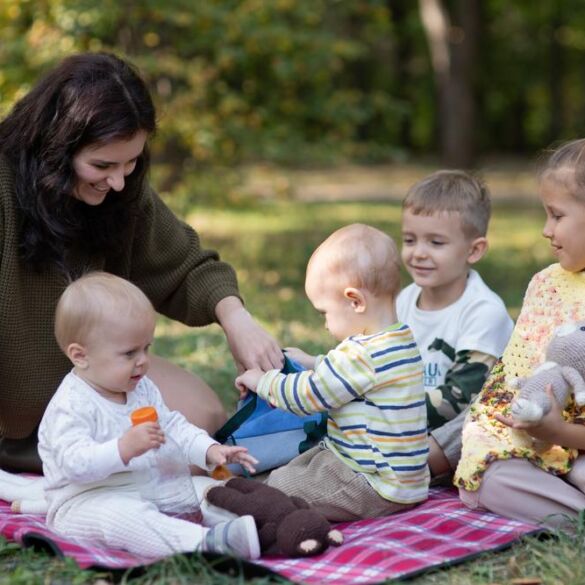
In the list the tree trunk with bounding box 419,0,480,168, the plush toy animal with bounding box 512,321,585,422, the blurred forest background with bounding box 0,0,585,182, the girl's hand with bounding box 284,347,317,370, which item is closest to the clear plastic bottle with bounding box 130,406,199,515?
the girl's hand with bounding box 284,347,317,370

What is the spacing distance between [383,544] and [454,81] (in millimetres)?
12678

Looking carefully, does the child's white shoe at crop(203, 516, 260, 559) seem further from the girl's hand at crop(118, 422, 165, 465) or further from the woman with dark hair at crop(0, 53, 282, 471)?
the woman with dark hair at crop(0, 53, 282, 471)

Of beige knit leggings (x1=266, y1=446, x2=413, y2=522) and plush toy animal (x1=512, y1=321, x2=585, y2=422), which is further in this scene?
beige knit leggings (x1=266, y1=446, x2=413, y2=522)

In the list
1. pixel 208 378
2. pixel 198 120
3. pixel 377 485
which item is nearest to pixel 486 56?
pixel 198 120

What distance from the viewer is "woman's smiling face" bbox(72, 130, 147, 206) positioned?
10.9 feet

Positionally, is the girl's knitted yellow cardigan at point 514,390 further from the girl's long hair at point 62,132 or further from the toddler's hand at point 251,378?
the girl's long hair at point 62,132

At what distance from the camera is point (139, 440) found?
9.07ft

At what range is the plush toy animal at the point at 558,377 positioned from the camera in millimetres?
3008

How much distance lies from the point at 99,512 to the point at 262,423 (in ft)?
2.79

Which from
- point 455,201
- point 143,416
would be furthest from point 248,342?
point 455,201

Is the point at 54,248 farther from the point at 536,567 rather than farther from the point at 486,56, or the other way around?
the point at 486,56

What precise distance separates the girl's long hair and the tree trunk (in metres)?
11.8

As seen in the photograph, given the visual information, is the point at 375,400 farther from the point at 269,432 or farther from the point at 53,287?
the point at 53,287

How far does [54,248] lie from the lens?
3.46 m
